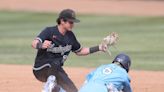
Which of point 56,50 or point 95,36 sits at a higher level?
point 56,50

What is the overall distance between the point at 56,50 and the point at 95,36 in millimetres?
13606

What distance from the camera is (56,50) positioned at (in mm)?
9086

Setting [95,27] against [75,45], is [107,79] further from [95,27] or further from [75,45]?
[95,27]

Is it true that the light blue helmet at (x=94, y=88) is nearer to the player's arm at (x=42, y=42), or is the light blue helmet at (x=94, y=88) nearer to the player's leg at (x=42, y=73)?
the player's arm at (x=42, y=42)

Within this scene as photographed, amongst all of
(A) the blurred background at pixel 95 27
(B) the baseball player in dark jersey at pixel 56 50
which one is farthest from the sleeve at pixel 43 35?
(A) the blurred background at pixel 95 27

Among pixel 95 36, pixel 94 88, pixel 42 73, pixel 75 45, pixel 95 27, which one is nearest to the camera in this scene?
pixel 94 88

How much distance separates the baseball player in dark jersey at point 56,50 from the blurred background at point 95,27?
19.5 ft

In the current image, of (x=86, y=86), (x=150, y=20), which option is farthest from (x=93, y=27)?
(x=86, y=86)

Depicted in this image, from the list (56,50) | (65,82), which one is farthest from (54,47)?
(65,82)

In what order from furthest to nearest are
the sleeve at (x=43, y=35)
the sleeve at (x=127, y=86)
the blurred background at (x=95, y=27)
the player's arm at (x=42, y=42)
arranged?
the blurred background at (x=95, y=27)
the sleeve at (x=43, y=35)
the player's arm at (x=42, y=42)
the sleeve at (x=127, y=86)

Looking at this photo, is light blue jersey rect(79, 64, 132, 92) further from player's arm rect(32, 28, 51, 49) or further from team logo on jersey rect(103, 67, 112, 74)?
player's arm rect(32, 28, 51, 49)

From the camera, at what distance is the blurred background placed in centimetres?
1673

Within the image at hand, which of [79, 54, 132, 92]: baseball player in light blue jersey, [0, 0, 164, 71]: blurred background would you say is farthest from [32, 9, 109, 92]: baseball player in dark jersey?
[0, 0, 164, 71]: blurred background

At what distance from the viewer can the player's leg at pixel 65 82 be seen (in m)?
9.29
